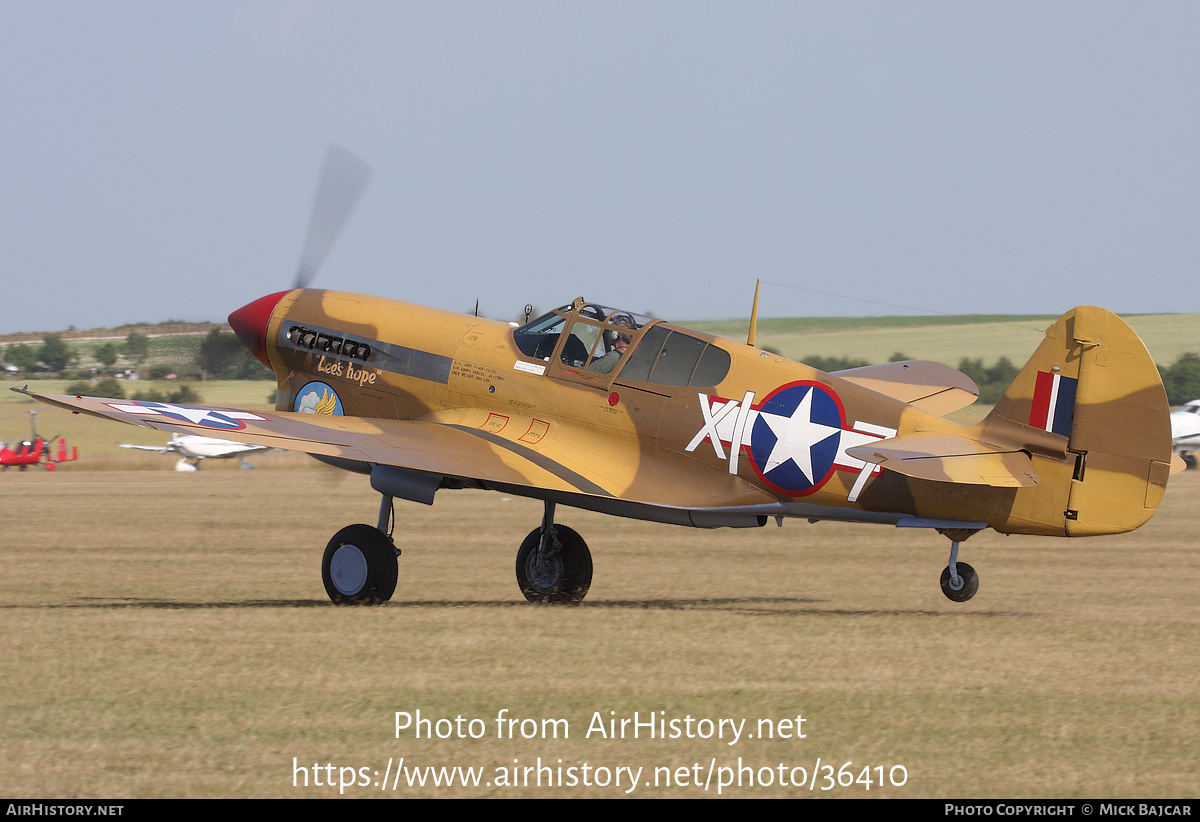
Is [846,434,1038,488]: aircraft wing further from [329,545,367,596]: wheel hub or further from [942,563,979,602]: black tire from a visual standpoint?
[329,545,367,596]: wheel hub

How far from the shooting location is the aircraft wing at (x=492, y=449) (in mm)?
10211

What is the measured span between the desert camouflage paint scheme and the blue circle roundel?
0.02 m

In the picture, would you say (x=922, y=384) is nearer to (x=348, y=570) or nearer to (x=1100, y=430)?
(x=1100, y=430)

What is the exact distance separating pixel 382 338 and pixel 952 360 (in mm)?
53751

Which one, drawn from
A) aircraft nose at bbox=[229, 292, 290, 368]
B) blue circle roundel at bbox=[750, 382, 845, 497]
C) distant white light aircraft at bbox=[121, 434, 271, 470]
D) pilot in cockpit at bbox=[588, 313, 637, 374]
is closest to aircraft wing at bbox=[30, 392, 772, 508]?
blue circle roundel at bbox=[750, 382, 845, 497]

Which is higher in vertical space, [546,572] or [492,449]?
[492,449]

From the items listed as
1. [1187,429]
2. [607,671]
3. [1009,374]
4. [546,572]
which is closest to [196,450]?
[1187,429]

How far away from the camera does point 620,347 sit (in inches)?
441

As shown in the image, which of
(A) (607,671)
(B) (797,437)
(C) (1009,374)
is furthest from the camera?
(C) (1009,374)

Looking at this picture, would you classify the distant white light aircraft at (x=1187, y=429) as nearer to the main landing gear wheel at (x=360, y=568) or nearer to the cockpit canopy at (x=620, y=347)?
the cockpit canopy at (x=620, y=347)

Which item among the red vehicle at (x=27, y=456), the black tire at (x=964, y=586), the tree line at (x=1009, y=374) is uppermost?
the tree line at (x=1009, y=374)

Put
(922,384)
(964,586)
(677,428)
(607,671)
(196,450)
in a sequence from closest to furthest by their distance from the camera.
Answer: (607,671), (964,586), (677,428), (922,384), (196,450)

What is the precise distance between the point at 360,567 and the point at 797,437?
3.74 meters

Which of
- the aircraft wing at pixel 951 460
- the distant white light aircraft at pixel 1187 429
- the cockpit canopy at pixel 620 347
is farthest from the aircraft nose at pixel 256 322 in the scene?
the distant white light aircraft at pixel 1187 429
